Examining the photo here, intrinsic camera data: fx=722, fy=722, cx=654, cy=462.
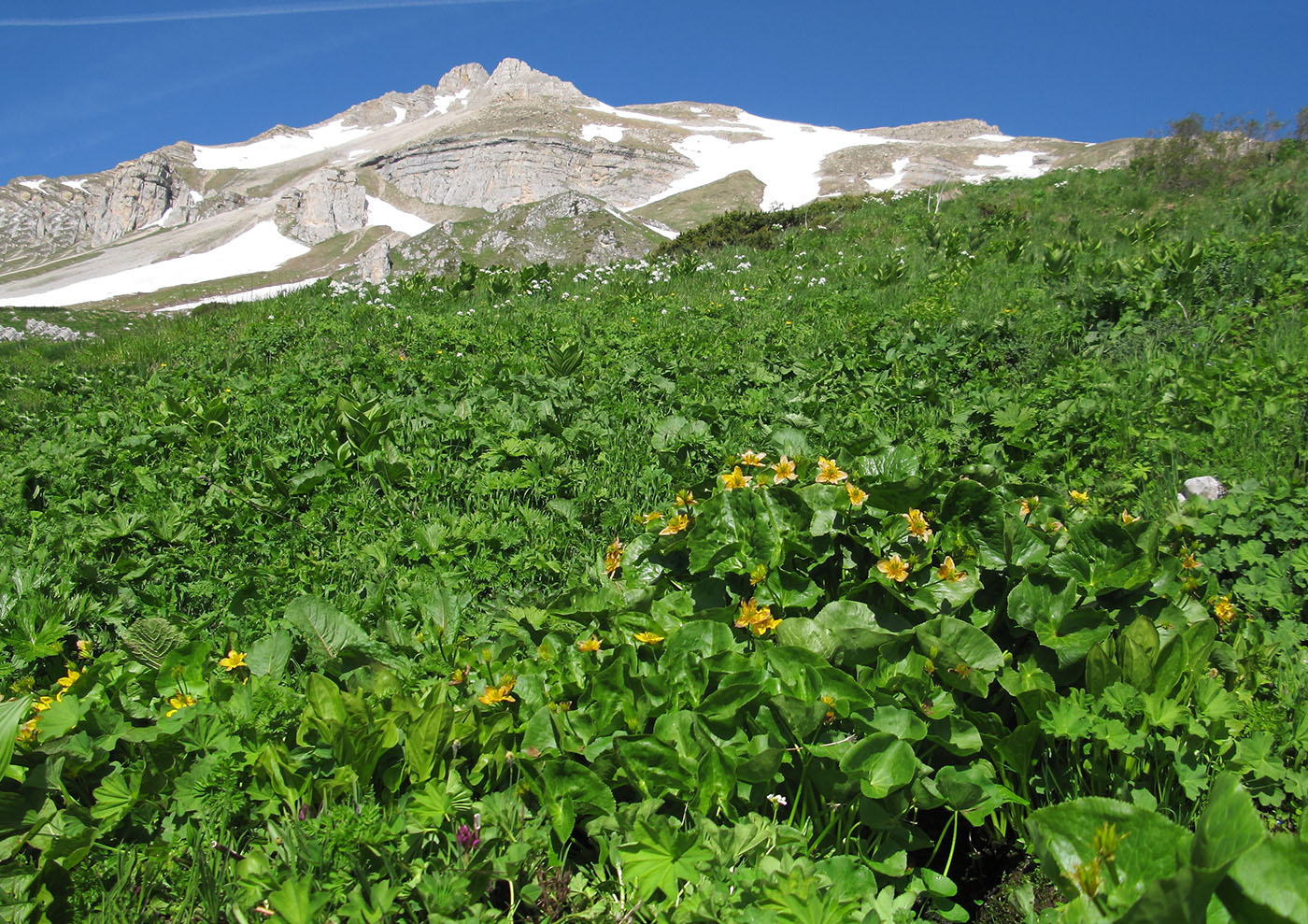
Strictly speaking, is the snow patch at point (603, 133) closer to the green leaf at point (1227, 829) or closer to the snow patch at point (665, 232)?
the snow patch at point (665, 232)

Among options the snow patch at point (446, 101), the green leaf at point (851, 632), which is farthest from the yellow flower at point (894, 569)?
the snow patch at point (446, 101)

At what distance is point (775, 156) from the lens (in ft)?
337

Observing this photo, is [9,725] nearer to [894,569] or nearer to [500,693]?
[500,693]

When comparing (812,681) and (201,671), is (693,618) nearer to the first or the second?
(812,681)

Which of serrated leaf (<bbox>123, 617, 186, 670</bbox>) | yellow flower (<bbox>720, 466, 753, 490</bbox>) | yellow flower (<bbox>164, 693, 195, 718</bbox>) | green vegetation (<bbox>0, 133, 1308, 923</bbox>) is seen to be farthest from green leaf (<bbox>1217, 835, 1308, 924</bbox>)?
serrated leaf (<bbox>123, 617, 186, 670</bbox>)

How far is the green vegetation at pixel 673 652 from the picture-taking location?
167 cm

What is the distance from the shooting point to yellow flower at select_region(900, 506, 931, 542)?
2432mm

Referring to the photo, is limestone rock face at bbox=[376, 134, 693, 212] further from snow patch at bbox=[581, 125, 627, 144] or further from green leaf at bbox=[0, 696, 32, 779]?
green leaf at bbox=[0, 696, 32, 779]

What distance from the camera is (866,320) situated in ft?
21.1

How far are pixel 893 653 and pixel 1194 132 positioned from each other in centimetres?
1780

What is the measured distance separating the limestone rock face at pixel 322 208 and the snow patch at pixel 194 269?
7.92 feet

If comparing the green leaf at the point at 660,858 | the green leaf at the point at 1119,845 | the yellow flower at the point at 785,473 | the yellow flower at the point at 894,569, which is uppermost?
the yellow flower at the point at 785,473

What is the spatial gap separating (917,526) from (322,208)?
12037 centimetres

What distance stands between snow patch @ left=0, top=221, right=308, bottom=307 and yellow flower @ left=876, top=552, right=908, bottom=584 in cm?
9503
